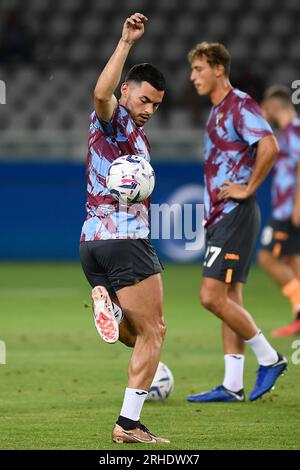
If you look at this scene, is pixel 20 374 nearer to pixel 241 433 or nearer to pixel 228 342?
pixel 228 342

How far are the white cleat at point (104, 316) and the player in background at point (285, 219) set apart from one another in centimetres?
577

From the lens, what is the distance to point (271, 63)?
21797 mm

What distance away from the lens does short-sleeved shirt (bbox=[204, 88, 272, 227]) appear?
784 cm

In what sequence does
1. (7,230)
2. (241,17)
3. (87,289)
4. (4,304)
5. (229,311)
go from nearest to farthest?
(229,311) < (4,304) < (87,289) < (7,230) < (241,17)

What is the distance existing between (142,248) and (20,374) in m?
2.92

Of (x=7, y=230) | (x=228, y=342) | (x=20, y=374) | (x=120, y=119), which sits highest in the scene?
(x=120, y=119)

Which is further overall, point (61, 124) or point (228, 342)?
point (61, 124)

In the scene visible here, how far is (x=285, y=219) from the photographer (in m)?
12.0

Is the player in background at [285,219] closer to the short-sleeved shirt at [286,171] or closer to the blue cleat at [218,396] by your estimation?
the short-sleeved shirt at [286,171]

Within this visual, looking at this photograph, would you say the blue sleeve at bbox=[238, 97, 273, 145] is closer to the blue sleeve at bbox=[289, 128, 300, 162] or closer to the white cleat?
the white cleat

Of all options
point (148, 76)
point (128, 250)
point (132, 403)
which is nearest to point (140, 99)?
point (148, 76)

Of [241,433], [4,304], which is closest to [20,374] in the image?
[241,433]
